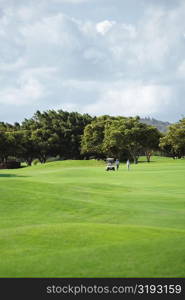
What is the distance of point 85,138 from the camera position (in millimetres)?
106875

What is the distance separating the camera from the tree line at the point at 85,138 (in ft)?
310

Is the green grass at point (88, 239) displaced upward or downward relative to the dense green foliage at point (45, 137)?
downward

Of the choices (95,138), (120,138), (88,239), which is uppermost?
(95,138)

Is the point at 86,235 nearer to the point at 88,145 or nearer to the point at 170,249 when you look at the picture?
the point at 170,249

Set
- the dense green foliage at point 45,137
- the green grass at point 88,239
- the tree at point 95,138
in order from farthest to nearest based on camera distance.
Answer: the tree at point 95,138 < the dense green foliage at point 45,137 < the green grass at point 88,239

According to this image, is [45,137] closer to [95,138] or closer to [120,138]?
[95,138]

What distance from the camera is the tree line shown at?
94.4m

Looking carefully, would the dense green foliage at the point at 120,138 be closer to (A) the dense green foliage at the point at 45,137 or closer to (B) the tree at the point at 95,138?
(B) the tree at the point at 95,138

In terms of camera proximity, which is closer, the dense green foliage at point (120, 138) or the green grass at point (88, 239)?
the green grass at point (88, 239)

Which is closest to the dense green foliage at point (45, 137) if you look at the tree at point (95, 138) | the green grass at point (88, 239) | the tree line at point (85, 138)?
the tree line at point (85, 138)

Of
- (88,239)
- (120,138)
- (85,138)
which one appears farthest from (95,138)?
(88,239)

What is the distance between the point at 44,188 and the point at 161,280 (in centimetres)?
1667

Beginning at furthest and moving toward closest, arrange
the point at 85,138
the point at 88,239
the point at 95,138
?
1. the point at 85,138
2. the point at 95,138
3. the point at 88,239

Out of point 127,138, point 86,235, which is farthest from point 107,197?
point 127,138
